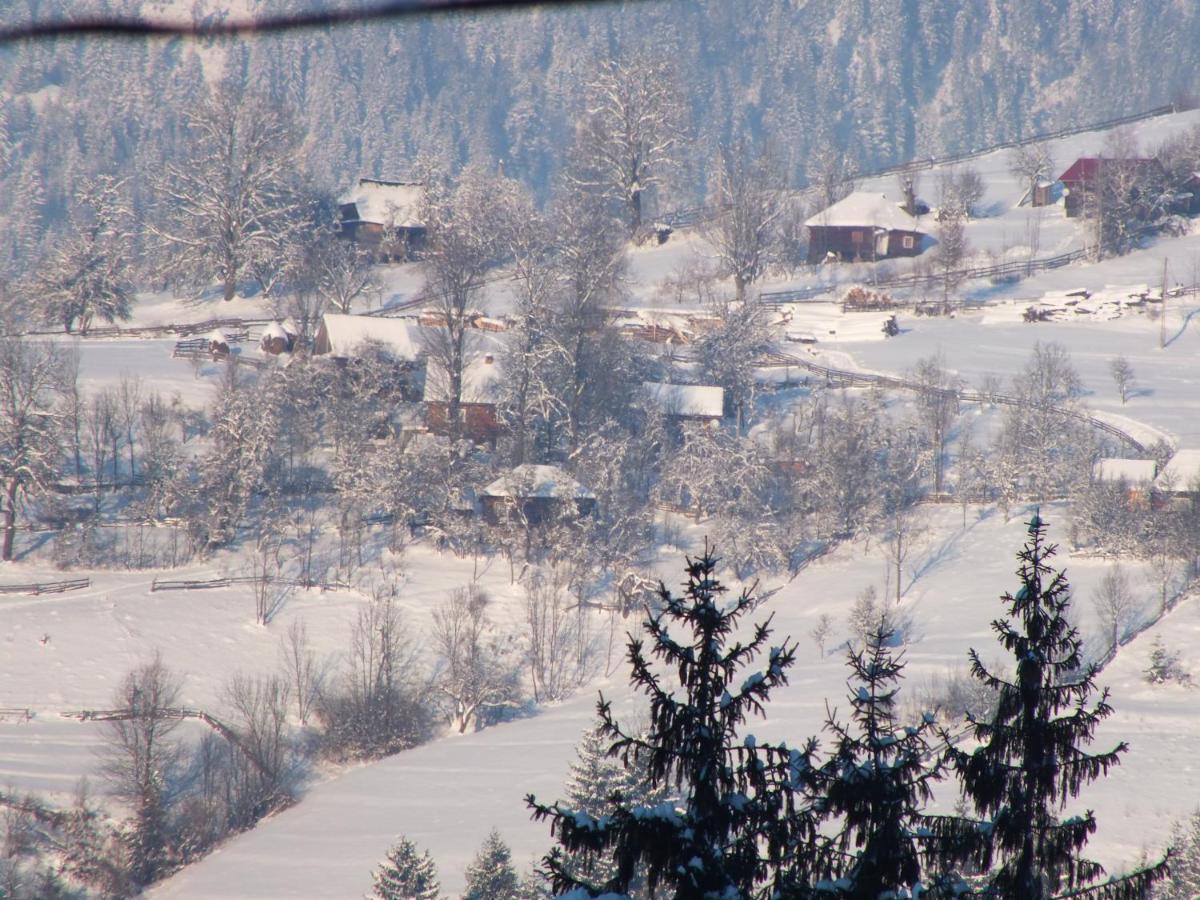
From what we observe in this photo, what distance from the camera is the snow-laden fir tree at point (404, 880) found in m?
21.5

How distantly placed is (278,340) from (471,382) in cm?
989

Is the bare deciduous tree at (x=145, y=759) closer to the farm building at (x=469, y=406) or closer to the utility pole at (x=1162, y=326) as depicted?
the farm building at (x=469, y=406)

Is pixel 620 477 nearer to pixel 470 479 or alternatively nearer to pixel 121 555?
pixel 470 479

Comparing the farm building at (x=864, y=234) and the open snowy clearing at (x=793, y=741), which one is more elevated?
the farm building at (x=864, y=234)

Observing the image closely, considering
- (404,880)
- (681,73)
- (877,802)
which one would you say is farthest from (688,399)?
(681,73)

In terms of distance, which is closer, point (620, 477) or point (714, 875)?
point (714, 875)

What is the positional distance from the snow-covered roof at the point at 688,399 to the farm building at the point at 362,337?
9114 millimetres

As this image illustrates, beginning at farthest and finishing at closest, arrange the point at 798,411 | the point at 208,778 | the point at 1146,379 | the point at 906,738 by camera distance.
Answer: the point at 1146,379, the point at 798,411, the point at 208,778, the point at 906,738

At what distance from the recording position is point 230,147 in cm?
6450

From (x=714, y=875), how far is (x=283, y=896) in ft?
69.5

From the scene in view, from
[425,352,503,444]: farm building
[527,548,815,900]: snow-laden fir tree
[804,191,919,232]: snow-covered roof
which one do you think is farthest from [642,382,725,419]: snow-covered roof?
[527,548,815,900]: snow-laden fir tree

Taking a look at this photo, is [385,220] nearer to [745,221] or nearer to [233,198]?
[233,198]

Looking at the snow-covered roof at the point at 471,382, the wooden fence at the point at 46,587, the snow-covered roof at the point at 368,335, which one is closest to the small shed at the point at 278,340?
the snow-covered roof at the point at 368,335

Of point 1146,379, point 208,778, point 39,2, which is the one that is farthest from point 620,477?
point 39,2
